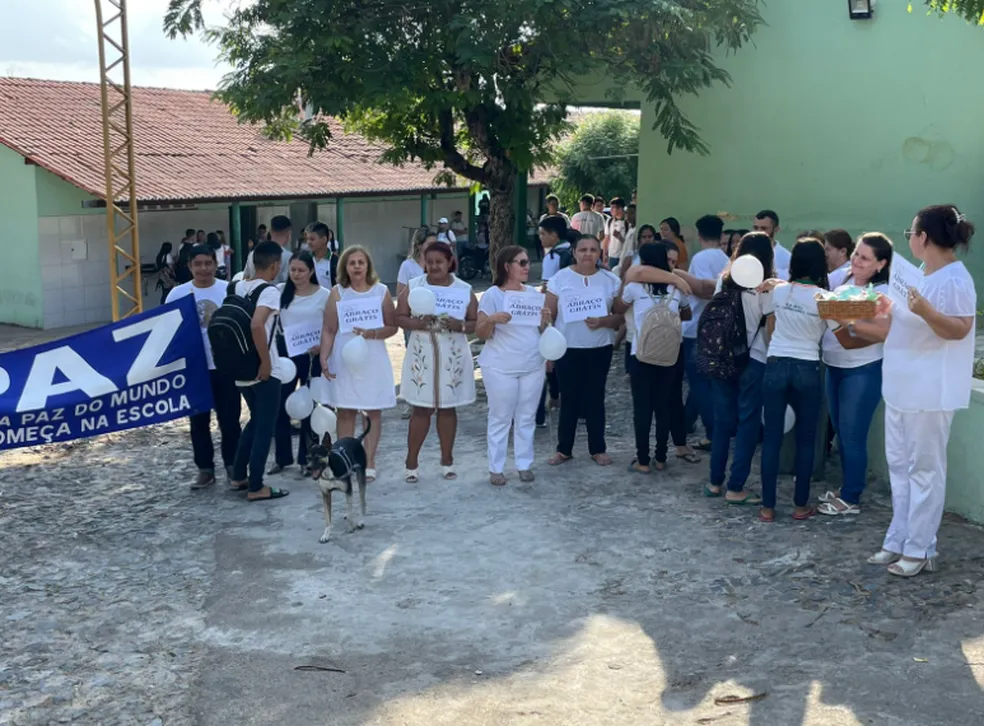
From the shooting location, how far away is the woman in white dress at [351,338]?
25.7ft

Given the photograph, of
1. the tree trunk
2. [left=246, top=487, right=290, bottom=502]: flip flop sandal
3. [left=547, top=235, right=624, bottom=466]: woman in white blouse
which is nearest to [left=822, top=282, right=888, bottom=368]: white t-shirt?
[left=547, top=235, right=624, bottom=466]: woman in white blouse

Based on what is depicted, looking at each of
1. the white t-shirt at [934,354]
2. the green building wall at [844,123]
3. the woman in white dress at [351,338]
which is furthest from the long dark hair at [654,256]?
the green building wall at [844,123]

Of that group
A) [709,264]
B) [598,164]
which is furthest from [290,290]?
[598,164]

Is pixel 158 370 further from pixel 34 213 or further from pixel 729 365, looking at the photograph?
pixel 34 213

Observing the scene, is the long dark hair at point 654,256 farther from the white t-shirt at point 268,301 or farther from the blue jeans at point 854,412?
the white t-shirt at point 268,301

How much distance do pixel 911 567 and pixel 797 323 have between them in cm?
160

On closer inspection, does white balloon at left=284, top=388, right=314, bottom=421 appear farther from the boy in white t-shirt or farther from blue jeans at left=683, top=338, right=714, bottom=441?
blue jeans at left=683, top=338, right=714, bottom=441

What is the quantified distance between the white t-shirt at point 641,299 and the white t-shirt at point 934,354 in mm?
2259

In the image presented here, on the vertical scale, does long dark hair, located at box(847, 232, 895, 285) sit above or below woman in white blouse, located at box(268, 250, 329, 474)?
above

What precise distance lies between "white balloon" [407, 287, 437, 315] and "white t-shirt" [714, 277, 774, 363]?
2142 mm

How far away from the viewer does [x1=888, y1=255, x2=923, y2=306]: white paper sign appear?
5.70 meters

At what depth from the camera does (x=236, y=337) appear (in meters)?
7.47

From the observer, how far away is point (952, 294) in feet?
18.4

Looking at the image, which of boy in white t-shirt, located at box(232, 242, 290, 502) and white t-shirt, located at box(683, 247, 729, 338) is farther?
white t-shirt, located at box(683, 247, 729, 338)
